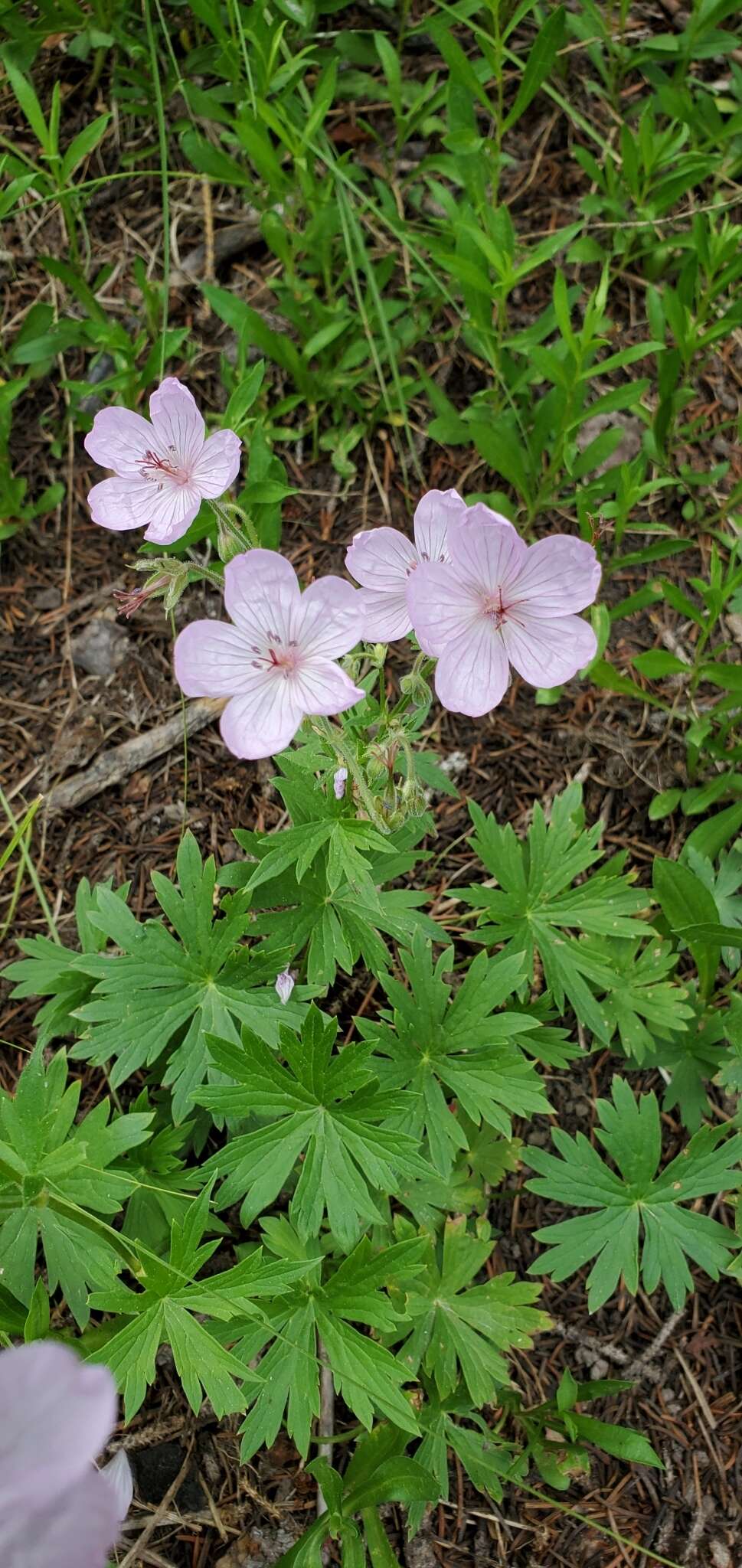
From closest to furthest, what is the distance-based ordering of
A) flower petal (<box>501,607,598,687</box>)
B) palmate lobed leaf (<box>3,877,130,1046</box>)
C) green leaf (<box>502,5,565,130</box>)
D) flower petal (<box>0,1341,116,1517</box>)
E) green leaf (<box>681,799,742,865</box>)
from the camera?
flower petal (<box>0,1341,116,1517</box>)
flower petal (<box>501,607,598,687</box>)
palmate lobed leaf (<box>3,877,130,1046</box>)
green leaf (<box>681,799,742,865</box>)
green leaf (<box>502,5,565,130</box>)

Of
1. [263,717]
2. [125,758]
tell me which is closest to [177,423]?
[263,717]

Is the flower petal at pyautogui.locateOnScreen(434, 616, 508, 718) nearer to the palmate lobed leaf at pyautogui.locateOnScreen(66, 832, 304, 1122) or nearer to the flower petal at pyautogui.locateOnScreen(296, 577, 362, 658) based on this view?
the flower petal at pyautogui.locateOnScreen(296, 577, 362, 658)

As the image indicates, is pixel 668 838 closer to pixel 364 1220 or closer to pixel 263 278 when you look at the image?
pixel 364 1220

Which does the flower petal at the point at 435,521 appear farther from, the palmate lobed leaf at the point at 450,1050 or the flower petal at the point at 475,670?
the palmate lobed leaf at the point at 450,1050

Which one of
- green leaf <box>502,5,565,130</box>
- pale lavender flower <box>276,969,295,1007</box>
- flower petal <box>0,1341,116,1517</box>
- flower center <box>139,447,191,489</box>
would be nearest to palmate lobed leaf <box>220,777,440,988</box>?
pale lavender flower <box>276,969,295,1007</box>

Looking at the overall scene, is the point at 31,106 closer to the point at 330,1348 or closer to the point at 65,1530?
the point at 330,1348
